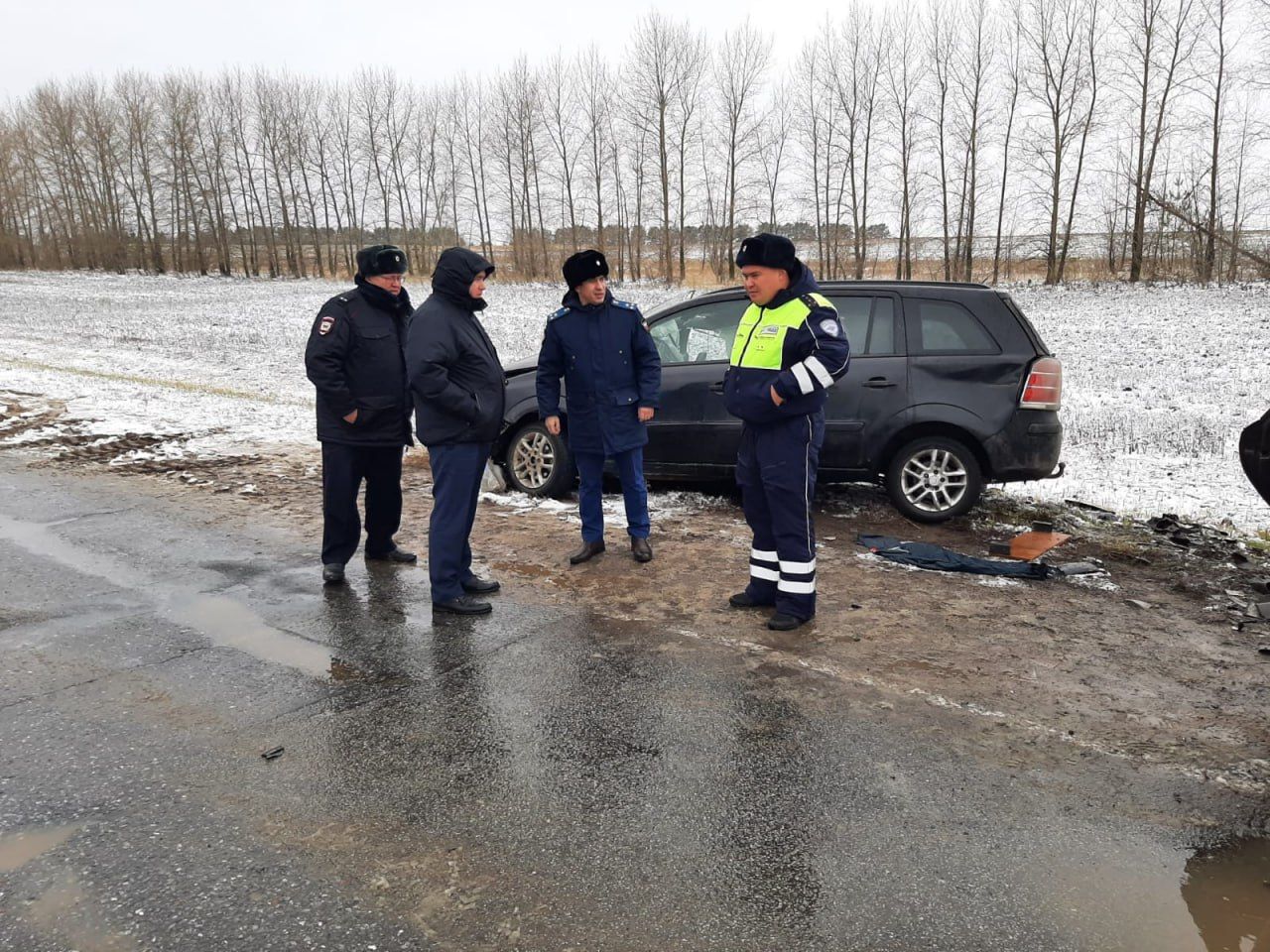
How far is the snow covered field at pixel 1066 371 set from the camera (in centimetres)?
932

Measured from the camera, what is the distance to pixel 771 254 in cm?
473

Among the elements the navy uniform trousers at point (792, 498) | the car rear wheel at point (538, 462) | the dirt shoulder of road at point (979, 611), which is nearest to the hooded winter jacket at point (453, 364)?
the dirt shoulder of road at point (979, 611)

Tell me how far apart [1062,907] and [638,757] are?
4.86ft

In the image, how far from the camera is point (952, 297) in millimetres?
6930

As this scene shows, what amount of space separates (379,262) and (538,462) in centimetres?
256

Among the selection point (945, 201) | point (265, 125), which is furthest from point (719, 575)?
point (265, 125)

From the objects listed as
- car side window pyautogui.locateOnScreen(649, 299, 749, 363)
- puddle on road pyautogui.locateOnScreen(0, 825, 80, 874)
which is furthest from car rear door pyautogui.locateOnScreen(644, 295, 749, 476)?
puddle on road pyautogui.locateOnScreen(0, 825, 80, 874)

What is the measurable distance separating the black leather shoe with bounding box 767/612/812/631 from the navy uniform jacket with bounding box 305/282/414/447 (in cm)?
248

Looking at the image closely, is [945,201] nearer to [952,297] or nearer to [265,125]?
[952,297]

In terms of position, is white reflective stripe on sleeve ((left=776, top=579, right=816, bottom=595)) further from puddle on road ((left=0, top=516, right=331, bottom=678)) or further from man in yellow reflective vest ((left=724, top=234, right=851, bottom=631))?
puddle on road ((left=0, top=516, right=331, bottom=678))

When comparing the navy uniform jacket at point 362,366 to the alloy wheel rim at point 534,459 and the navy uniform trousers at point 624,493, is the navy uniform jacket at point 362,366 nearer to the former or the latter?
the navy uniform trousers at point 624,493

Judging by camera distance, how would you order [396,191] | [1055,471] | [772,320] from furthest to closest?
1. [396,191]
2. [1055,471]
3. [772,320]

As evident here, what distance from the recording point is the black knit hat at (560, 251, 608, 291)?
18.8 feet

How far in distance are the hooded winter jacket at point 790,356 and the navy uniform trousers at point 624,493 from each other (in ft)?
4.12
